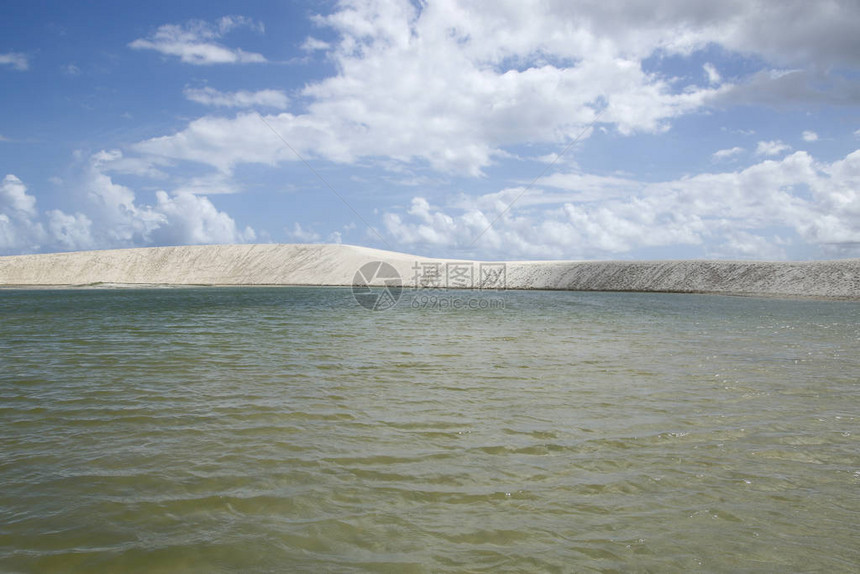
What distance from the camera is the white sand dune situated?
6006 cm

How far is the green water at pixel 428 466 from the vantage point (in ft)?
12.6

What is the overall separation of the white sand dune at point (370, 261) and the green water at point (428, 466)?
5510 cm

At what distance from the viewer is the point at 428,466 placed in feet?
18.0

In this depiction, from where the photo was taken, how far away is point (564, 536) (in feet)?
13.1

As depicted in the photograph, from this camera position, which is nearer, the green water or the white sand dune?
the green water

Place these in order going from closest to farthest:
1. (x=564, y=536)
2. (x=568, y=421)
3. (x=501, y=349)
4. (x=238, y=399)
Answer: (x=564, y=536)
(x=568, y=421)
(x=238, y=399)
(x=501, y=349)

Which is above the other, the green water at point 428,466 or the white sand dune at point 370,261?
the white sand dune at point 370,261

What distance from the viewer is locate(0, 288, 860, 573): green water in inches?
151

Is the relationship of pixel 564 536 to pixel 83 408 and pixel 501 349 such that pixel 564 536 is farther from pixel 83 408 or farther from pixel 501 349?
pixel 501 349

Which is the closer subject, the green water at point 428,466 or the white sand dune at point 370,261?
the green water at point 428,466

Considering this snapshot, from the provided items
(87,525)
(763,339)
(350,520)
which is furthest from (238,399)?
(763,339)

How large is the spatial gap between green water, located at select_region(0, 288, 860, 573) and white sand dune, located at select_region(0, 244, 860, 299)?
5510cm

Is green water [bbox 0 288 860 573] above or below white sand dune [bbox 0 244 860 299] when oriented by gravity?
below

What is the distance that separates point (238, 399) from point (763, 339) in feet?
54.0
